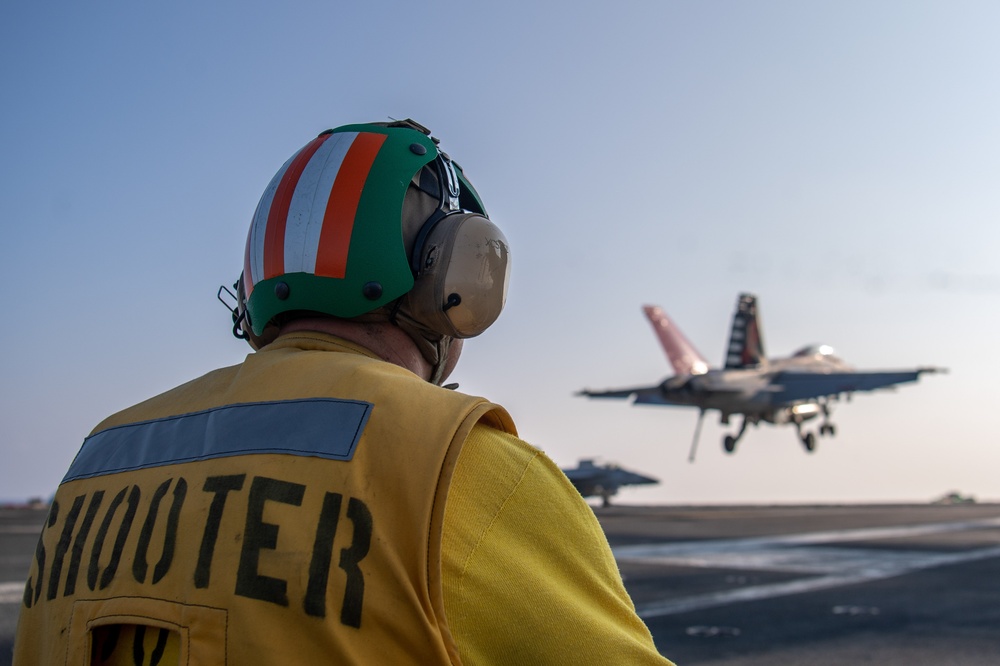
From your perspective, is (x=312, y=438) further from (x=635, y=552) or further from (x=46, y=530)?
(x=635, y=552)

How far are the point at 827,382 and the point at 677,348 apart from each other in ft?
21.8

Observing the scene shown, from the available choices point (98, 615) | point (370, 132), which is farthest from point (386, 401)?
point (370, 132)

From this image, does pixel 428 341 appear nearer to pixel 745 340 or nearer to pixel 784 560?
pixel 784 560

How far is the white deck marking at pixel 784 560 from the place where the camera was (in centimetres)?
987

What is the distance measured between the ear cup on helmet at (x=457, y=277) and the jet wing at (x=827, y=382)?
36123mm

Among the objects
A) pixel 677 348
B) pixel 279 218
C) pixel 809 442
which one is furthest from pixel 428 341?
pixel 809 442

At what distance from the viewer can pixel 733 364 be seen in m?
39.4

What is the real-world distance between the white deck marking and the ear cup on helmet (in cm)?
709

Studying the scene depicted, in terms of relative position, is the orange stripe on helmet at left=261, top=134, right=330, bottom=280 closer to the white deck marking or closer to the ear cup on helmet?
the ear cup on helmet

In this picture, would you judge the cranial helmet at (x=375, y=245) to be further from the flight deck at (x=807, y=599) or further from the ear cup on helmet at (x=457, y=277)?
the flight deck at (x=807, y=599)

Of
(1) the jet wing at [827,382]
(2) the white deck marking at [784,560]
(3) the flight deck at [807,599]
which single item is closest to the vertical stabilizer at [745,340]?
(1) the jet wing at [827,382]

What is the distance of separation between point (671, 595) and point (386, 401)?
9207mm

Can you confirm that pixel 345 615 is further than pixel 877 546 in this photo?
No

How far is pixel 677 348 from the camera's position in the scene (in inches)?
1604
